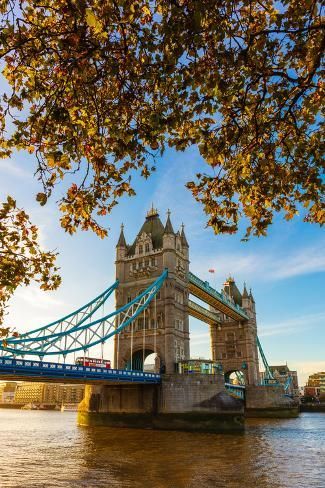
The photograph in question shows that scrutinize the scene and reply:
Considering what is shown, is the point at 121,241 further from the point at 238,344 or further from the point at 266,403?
the point at 266,403

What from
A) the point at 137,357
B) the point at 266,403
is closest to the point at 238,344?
the point at 266,403

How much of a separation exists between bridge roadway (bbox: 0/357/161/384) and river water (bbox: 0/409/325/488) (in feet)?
13.0

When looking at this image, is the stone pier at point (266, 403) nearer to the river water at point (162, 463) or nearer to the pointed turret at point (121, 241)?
the pointed turret at point (121, 241)

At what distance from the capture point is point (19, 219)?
7492 mm

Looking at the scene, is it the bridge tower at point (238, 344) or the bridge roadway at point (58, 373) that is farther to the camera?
the bridge tower at point (238, 344)

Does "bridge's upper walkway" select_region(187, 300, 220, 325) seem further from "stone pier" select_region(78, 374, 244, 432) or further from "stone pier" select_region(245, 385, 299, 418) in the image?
"stone pier" select_region(78, 374, 244, 432)

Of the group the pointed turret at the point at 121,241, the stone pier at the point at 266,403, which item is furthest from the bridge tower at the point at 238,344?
the pointed turret at the point at 121,241

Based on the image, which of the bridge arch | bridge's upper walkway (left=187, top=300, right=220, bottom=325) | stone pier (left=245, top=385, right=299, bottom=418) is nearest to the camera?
the bridge arch

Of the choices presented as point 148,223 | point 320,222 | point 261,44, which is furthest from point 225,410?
point 261,44

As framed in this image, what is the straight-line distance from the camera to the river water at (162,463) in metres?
13.0

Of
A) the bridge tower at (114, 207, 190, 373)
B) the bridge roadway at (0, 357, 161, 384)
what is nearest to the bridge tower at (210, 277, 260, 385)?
the bridge tower at (114, 207, 190, 373)

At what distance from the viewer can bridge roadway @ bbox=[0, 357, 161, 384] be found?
82.1ft

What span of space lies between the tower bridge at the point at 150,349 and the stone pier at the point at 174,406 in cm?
7

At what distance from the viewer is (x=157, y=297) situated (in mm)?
40344
